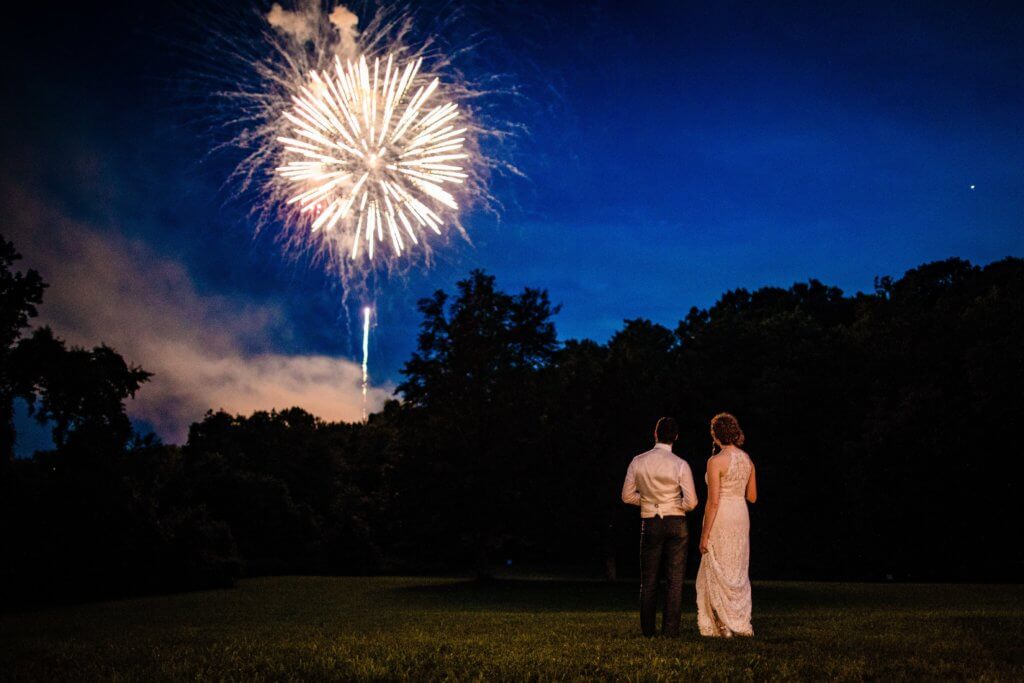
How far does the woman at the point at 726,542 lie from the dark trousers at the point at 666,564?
0.40 meters

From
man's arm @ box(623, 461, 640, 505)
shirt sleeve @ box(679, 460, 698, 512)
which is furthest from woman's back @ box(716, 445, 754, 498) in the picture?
man's arm @ box(623, 461, 640, 505)

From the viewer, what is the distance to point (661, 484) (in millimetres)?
10148

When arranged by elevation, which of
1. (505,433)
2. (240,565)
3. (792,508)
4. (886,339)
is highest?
(886,339)

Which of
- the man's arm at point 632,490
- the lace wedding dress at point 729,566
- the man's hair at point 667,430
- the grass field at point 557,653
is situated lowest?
the grass field at point 557,653

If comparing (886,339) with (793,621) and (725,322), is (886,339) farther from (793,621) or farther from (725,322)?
(793,621)

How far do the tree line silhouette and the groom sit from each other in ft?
87.7

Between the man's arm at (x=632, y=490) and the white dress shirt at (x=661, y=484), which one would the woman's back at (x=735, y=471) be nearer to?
the white dress shirt at (x=661, y=484)

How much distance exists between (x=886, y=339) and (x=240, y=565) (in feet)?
114

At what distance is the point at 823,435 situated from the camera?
155 ft

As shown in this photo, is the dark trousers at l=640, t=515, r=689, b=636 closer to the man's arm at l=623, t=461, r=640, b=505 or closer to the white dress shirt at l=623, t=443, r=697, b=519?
the white dress shirt at l=623, t=443, r=697, b=519

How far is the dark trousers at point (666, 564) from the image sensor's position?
10203 millimetres

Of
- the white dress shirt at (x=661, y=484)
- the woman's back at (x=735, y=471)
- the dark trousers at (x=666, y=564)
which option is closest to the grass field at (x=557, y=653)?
the dark trousers at (x=666, y=564)

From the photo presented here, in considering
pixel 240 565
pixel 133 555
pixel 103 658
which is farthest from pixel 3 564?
pixel 103 658

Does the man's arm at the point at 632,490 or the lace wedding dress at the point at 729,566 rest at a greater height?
the man's arm at the point at 632,490
